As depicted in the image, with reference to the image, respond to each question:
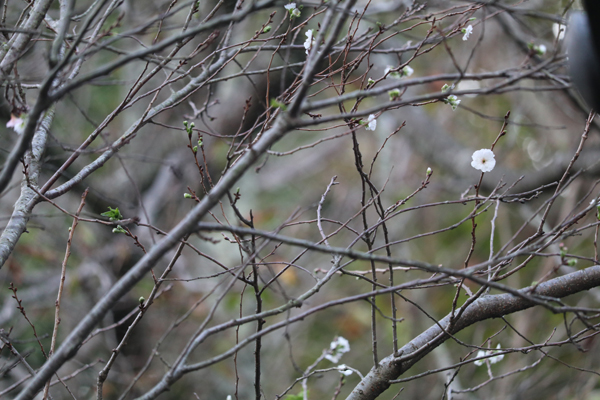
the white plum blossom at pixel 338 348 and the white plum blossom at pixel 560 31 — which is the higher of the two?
the white plum blossom at pixel 560 31

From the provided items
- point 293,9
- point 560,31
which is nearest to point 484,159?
point 560,31

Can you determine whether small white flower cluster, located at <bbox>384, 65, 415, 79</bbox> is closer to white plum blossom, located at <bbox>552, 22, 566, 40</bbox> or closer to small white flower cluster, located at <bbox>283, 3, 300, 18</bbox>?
small white flower cluster, located at <bbox>283, 3, 300, 18</bbox>

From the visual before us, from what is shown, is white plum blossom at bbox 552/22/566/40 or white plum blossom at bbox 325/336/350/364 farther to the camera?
white plum blossom at bbox 325/336/350/364

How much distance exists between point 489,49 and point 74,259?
19.2 ft

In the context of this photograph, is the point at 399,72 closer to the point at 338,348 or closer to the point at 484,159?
the point at 484,159

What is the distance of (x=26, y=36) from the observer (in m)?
1.60

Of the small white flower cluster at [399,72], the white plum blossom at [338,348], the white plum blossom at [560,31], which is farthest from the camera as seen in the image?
the white plum blossom at [338,348]

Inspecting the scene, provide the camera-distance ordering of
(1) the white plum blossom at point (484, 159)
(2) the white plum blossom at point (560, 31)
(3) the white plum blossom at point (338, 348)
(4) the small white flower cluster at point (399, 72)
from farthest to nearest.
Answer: (3) the white plum blossom at point (338, 348) < (4) the small white flower cluster at point (399, 72) < (1) the white plum blossom at point (484, 159) < (2) the white plum blossom at point (560, 31)

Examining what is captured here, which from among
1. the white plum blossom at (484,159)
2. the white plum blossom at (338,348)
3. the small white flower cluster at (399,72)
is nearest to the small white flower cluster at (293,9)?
the small white flower cluster at (399,72)

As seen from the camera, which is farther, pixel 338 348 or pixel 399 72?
pixel 338 348

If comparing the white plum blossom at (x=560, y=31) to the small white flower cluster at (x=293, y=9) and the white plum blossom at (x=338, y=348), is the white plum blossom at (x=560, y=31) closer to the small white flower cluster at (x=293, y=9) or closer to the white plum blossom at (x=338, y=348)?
the small white flower cluster at (x=293, y=9)

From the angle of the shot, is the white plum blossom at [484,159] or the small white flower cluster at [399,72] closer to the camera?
the white plum blossom at [484,159]

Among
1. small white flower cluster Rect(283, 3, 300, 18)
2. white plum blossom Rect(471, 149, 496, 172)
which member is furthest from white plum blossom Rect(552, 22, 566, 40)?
small white flower cluster Rect(283, 3, 300, 18)

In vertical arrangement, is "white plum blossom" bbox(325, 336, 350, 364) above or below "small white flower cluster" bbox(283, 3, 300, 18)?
below
